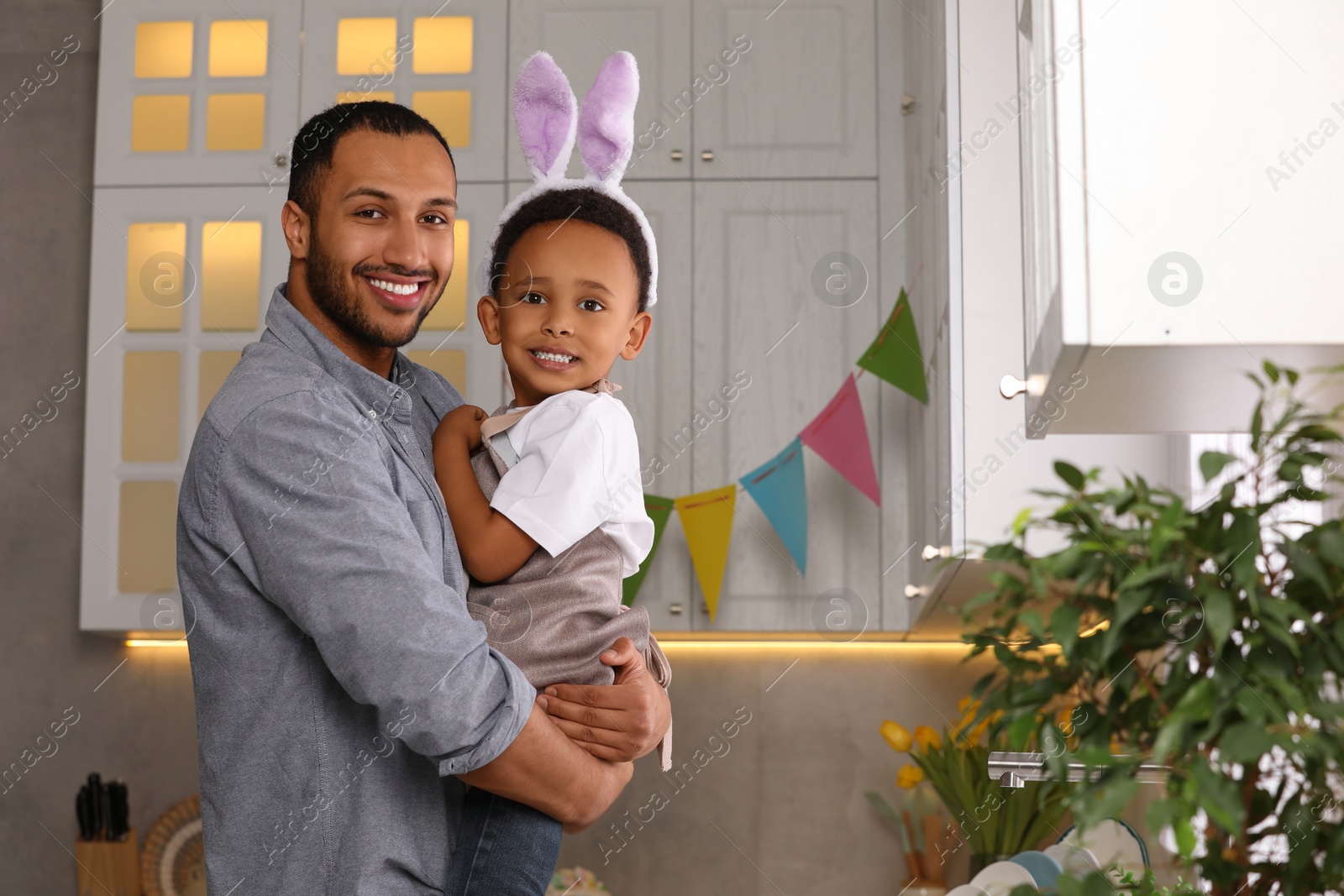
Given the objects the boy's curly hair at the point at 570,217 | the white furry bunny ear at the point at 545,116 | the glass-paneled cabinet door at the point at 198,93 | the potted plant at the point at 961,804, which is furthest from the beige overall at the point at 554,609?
the glass-paneled cabinet door at the point at 198,93

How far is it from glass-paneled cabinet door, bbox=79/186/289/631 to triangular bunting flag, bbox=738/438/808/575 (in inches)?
50.0

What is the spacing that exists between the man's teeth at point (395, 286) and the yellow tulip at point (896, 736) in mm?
1956

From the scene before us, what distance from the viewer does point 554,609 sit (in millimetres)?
1274

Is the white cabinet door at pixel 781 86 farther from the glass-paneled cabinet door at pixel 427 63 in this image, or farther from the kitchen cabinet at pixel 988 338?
the kitchen cabinet at pixel 988 338

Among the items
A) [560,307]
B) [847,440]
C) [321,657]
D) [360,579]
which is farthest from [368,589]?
[847,440]

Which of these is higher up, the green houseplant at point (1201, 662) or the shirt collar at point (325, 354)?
the shirt collar at point (325, 354)

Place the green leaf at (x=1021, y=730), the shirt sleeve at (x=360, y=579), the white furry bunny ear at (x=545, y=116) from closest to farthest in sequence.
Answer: the green leaf at (x=1021, y=730), the shirt sleeve at (x=360, y=579), the white furry bunny ear at (x=545, y=116)

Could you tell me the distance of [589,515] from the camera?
1282 millimetres

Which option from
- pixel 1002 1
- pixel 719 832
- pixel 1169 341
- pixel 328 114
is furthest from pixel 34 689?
pixel 1169 341

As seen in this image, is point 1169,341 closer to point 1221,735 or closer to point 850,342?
point 1221,735

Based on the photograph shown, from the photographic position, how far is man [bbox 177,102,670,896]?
1.03 metres

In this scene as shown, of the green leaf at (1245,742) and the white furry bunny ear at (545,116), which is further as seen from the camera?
the white furry bunny ear at (545,116)

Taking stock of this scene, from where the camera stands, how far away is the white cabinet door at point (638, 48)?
306cm

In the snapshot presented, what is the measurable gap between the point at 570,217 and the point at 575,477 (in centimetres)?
34
